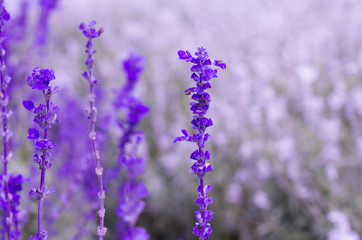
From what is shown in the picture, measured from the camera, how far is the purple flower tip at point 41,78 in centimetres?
92

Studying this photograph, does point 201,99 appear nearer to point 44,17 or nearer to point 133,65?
point 133,65

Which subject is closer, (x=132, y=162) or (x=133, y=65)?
(x=132, y=162)

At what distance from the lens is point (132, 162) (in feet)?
4.96

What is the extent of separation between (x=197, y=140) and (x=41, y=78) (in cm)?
36

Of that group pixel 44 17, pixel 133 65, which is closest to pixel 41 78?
pixel 133 65

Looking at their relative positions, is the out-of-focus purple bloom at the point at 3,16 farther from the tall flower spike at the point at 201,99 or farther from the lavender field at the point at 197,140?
the tall flower spike at the point at 201,99

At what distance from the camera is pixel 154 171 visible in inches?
156

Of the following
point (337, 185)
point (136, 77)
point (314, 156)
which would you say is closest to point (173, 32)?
point (314, 156)

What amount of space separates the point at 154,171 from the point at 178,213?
59 cm

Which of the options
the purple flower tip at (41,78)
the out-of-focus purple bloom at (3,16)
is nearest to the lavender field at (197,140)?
the purple flower tip at (41,78)

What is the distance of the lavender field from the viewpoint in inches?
64.6

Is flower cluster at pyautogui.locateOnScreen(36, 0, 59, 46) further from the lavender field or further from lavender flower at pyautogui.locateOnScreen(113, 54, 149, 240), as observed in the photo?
lavender flower at pyautogui.locateOnScreen(113, 54, 149, 240)

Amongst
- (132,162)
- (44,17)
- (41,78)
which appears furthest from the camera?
(44,17)

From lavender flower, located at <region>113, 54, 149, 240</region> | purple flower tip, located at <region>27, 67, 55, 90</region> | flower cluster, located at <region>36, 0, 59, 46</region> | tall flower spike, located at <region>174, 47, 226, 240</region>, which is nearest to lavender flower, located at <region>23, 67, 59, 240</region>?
purple flower tip, located at <region>27, 67, 55, 90</region>
